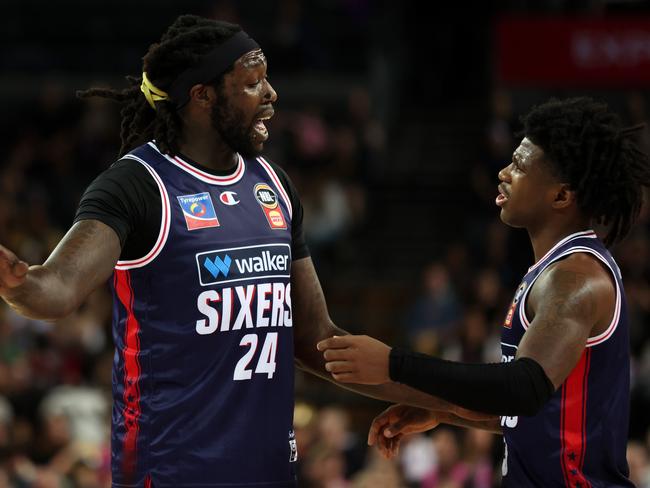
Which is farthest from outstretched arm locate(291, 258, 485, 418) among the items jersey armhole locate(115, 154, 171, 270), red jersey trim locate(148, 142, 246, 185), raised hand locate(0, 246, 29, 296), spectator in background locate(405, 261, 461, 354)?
spectator in background locate(405, 261, 461, 354)

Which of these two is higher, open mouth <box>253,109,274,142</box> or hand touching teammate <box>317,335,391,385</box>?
open mouth <box>253,109,274,142</box>

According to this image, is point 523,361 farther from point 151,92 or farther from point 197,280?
point 151,92

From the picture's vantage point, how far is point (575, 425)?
4.47 meters

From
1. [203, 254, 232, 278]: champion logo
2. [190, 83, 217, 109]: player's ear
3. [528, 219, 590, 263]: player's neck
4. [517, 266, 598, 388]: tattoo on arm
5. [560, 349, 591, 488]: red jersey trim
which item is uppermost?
[190, 83, 217, 109]: player's ear

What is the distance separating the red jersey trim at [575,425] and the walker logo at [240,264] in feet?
3.98

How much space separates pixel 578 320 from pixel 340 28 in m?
13.6

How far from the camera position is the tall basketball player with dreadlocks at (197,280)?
4.58 m

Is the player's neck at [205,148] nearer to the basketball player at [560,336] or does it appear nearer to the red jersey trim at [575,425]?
the basketball player at [560,336]

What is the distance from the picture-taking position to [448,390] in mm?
4211

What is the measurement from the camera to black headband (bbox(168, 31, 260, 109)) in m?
4.78

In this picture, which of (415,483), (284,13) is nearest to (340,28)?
(284,13)

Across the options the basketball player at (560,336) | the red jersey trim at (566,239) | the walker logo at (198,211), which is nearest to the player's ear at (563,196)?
the basketball player at (560,336)

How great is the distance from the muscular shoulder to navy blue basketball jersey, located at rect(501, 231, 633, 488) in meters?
0.05

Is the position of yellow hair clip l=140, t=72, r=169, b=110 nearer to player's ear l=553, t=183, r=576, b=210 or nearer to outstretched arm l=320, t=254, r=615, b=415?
outstretched arm l=320, t=254, r=615, b=415
